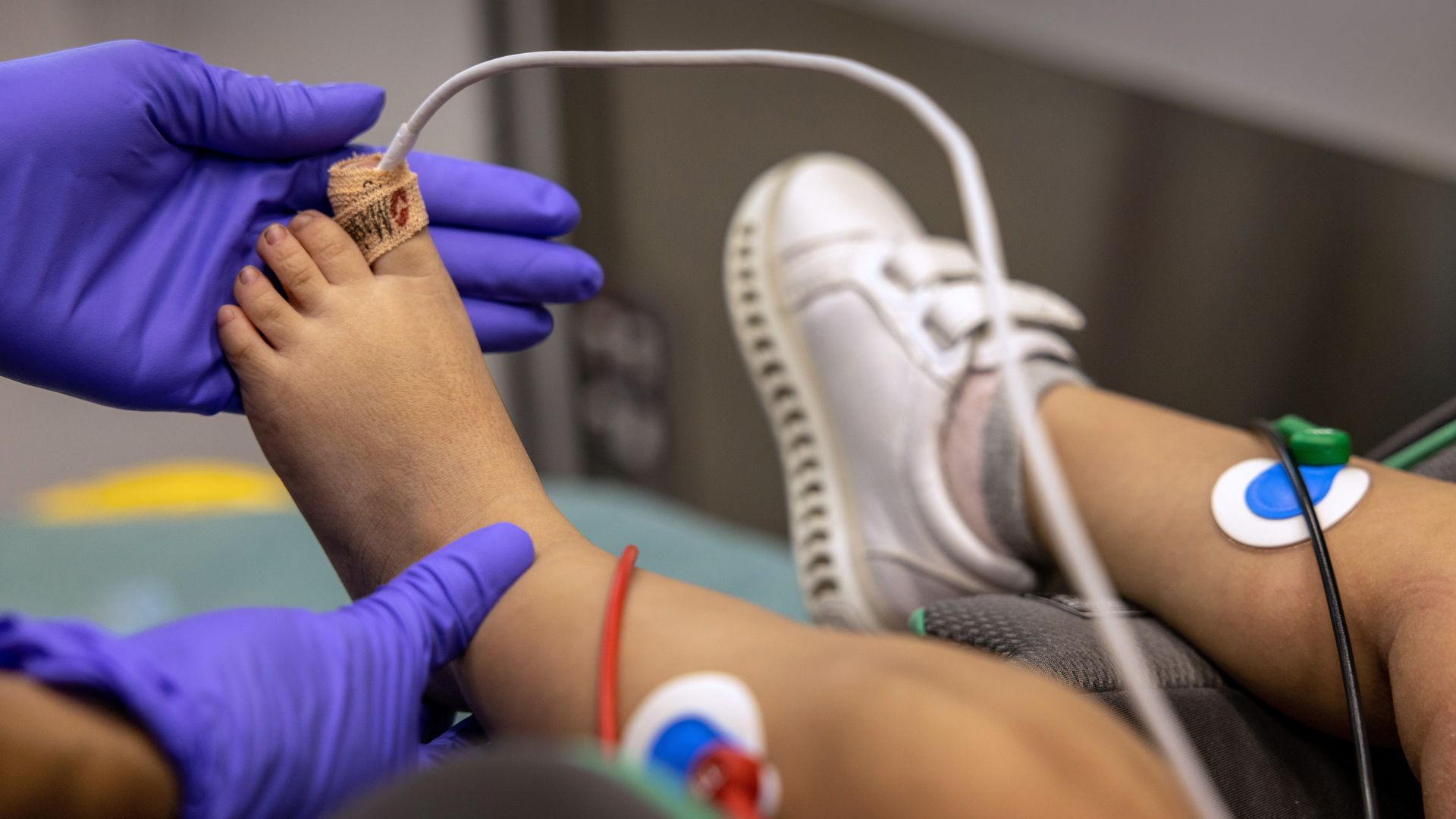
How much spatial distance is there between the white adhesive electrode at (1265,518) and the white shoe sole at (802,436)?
360 millimetres

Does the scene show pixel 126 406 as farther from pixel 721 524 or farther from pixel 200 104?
pixel 721 524

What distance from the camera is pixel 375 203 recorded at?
22.0 inches

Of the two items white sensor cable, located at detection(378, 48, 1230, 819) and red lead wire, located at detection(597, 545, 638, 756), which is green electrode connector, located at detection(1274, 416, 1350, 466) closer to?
white sensor cable, located at detection(378, 48, 1230, 819)

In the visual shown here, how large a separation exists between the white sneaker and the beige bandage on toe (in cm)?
43

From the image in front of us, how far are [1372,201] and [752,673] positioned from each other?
1.17 m

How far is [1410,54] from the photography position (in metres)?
1.04

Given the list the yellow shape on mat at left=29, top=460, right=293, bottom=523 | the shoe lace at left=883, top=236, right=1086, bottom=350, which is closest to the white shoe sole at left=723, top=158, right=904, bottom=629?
the shoe lace at left=883, top=236, right=1086, bottom=350

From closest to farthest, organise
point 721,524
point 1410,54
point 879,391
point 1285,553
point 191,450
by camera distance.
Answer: point 1285,553 < point 879,391 < point 1410,54 < point 191,450 < point 721,524

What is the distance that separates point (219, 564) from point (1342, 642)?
3.67 ft

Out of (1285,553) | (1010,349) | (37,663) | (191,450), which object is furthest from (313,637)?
(191,450)

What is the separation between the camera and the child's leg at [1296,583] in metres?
0.42

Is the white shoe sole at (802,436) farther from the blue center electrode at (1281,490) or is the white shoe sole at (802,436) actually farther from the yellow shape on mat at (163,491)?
the yellow shape on mat at (163,491)

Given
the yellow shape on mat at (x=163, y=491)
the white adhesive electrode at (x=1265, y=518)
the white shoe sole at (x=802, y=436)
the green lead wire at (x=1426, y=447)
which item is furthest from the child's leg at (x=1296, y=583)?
the yellow shape on mat at (x=163, y=491)

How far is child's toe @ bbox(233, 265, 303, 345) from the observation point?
1.79ft
